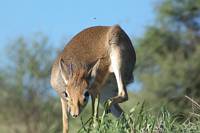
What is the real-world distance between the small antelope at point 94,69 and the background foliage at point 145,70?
74.3 ft

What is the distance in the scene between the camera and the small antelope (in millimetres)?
9766

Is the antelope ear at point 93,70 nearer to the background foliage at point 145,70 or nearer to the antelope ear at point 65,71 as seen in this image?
the antelope ear at point 65,71

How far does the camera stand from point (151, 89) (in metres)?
35.0

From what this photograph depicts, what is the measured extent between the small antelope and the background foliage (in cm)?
2264

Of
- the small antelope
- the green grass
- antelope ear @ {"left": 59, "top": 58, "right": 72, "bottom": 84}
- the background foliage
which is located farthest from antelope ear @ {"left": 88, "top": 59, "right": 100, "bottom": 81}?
the background foliage

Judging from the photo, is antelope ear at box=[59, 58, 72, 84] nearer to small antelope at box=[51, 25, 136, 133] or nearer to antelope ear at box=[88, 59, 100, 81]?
small antelope at box=[51, 25, 136, 133]

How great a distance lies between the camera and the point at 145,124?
27.7ft

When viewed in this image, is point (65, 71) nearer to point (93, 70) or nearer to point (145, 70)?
point (93, 70)

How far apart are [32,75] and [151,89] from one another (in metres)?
5.72

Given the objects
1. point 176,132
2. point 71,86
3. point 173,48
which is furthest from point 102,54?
point 173,48

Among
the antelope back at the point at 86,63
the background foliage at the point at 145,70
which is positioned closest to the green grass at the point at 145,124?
the antelope back at the point at 86,63

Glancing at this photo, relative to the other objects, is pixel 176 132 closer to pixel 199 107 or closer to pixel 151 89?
pixel 199 107

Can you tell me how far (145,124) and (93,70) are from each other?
2.01 m

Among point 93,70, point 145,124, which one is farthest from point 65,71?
point 145,124
